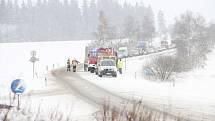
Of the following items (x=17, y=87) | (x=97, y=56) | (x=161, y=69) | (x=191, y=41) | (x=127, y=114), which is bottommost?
(x=161, y=69)

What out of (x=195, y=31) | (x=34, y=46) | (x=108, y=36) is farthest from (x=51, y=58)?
(x=195, y=31)

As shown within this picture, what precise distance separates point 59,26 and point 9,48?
198ft

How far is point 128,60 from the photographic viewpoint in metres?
78.5

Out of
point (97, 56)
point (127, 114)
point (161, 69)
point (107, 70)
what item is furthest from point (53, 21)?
point (127, 114)

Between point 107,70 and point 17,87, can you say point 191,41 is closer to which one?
point 107,70

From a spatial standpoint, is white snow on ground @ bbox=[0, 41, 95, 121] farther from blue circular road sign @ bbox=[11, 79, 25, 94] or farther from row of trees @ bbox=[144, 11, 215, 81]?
row of trees @ bbox=[144, 11, 215, 81]

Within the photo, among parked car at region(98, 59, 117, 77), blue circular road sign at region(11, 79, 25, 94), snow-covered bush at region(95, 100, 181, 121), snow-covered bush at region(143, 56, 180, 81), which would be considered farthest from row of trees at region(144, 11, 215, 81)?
snow-covered bush at region(95, 100, 181, 121)

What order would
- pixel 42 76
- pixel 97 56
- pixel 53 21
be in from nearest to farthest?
pixel 42 76 < pixel 97 56 < pixel 53 21

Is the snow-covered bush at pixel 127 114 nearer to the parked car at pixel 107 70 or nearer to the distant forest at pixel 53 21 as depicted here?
the parked car at pixel 107 70

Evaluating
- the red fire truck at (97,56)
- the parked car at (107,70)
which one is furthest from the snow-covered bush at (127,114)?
the red fire truck at (97,56)

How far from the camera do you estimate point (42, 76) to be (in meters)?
43.7

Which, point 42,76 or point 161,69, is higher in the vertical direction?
point 161,69

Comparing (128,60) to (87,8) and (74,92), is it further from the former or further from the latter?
(87,8)

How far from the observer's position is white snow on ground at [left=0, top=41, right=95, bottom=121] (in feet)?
65.9
